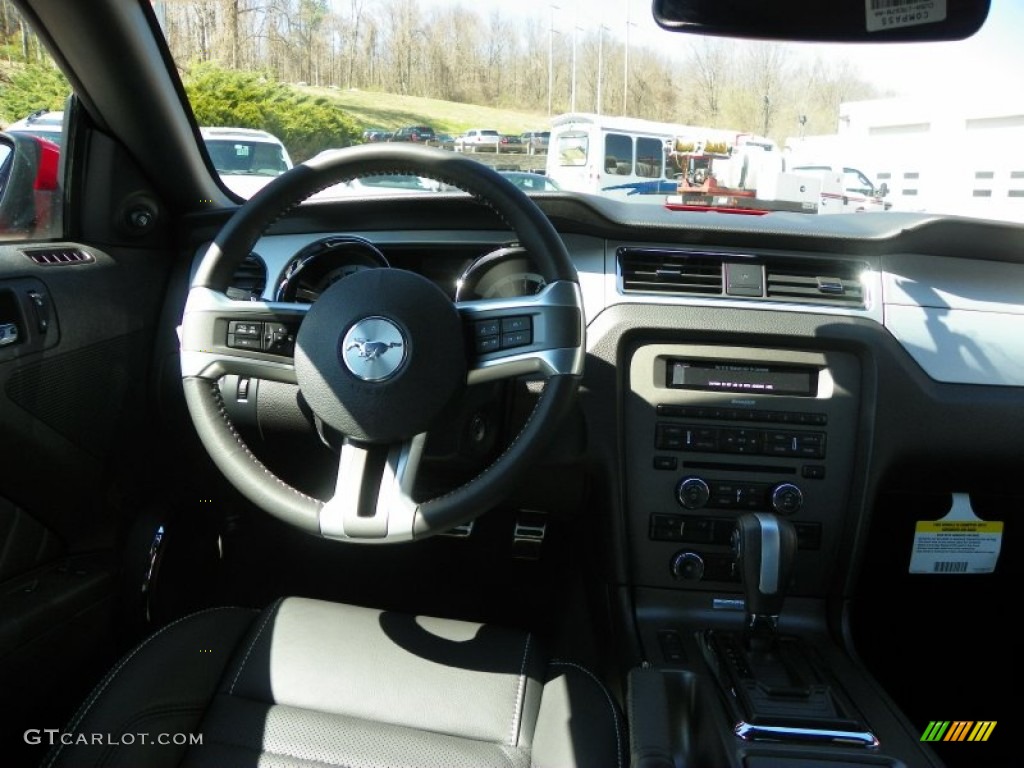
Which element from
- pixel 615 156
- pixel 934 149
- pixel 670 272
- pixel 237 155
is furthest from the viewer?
pixel 934 149

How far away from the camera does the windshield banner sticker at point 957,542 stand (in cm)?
262

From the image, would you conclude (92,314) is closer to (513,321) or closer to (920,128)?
(513,321)

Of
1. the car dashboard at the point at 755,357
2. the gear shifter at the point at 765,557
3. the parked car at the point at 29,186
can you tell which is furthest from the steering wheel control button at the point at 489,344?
the parked car at the point at 29,186

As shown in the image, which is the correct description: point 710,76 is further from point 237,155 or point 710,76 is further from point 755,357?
point 237,155

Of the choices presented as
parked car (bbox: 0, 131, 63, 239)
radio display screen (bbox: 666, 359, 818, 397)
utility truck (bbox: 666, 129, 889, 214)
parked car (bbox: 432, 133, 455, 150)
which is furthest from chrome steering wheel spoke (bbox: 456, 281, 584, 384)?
parked car (bbox: 0, 131, 63, 239)

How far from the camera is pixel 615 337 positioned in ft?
7.89

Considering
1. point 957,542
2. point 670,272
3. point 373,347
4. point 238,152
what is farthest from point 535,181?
point 957,542

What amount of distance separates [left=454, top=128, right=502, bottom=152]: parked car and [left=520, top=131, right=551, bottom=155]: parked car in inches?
8.4

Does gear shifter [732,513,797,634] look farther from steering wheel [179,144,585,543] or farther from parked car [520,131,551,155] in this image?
parked car [520,131,551,155]

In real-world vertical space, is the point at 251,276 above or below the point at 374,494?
above

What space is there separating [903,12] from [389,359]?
1.12m

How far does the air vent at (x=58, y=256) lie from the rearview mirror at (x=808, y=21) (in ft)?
5.15

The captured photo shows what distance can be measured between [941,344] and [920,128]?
1503mm

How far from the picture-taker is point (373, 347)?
1.81 m
